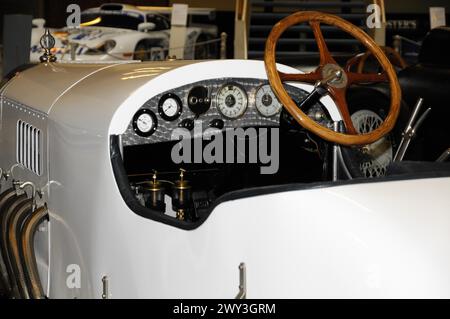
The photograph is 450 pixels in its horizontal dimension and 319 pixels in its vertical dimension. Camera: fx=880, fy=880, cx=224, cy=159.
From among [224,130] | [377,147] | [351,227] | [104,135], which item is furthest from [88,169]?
[377,147]

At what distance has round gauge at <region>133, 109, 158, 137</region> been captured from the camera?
366 centimetres

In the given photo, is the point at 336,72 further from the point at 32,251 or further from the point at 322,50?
the point at 32,251

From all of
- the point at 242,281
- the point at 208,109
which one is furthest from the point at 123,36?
the point at 242,281

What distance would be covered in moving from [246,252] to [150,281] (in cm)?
54

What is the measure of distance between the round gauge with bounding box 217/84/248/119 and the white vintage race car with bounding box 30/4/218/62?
771cm

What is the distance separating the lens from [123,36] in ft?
42.9

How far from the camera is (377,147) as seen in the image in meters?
6.04

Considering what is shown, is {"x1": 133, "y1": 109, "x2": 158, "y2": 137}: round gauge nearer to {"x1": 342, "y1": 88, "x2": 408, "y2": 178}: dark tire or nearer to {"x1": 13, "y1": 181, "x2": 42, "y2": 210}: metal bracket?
{"x1": 13, "y1": 181, "x2": 42, "y2": 210}: metal bracket

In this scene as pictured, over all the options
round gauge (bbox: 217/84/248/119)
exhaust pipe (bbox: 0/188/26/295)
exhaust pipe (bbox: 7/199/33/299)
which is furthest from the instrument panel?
exhaust pipe (bbox: 0/188/26/295)

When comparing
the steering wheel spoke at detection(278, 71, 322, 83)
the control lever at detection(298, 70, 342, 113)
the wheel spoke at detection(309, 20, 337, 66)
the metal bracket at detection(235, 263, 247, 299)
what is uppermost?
the wheel spoke at detection(309, 20, 337, 66)

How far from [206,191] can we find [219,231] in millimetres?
1593

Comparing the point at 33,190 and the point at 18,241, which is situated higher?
the point at 33,190
